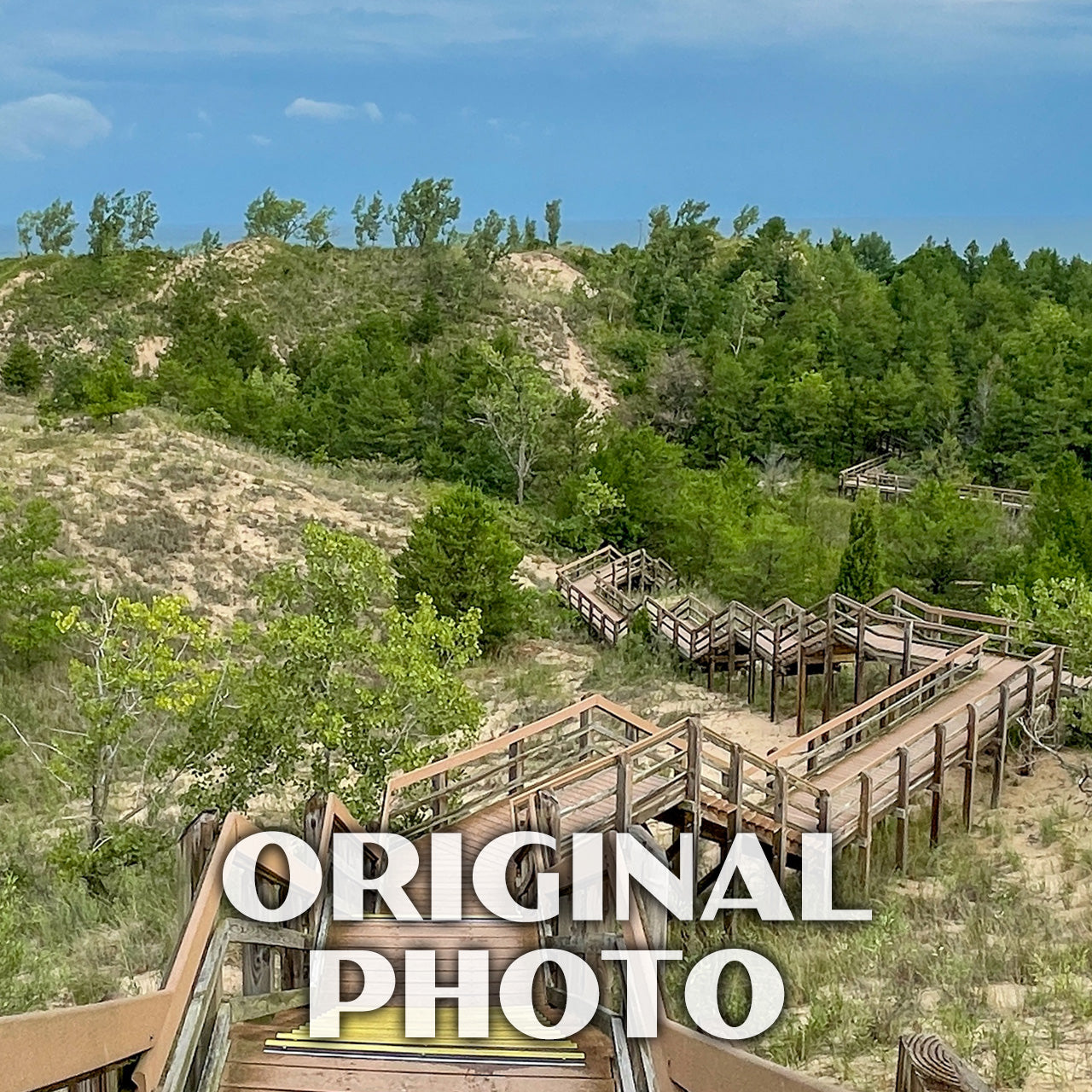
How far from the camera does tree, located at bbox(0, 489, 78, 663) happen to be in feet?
58.8

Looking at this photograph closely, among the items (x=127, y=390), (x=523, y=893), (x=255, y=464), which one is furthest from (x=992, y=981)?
(x=127, y=390)

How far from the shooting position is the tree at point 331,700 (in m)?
10.4

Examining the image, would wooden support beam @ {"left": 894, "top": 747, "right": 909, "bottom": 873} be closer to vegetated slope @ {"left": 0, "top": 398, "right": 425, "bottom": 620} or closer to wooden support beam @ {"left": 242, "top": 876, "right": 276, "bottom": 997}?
wooden support beam @ {"left": 242, "top": 876, "right": 276, "bottom": 997}

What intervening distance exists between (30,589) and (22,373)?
106ft

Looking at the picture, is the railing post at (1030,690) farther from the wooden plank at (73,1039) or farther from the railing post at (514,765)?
the wooden plank at (73,1039)

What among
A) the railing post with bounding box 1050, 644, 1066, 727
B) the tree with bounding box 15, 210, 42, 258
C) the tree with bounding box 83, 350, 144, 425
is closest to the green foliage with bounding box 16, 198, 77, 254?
the tree with bounding box 15, 210, 42, 258

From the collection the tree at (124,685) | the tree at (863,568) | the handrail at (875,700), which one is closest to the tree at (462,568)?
the tree at (863,568)

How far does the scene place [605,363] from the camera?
57.4 metres

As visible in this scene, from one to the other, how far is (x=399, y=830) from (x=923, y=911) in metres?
4.78

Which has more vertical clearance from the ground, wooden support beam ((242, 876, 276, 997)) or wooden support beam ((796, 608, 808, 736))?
wooden support beam ((242, 876, 276, 997))

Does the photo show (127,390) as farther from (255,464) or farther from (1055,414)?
(1055,414)

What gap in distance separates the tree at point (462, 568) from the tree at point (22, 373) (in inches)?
1261

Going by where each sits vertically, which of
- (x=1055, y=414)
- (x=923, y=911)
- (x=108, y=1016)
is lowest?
(x=923, y=911)

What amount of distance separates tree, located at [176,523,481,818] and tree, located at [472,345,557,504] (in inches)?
948
